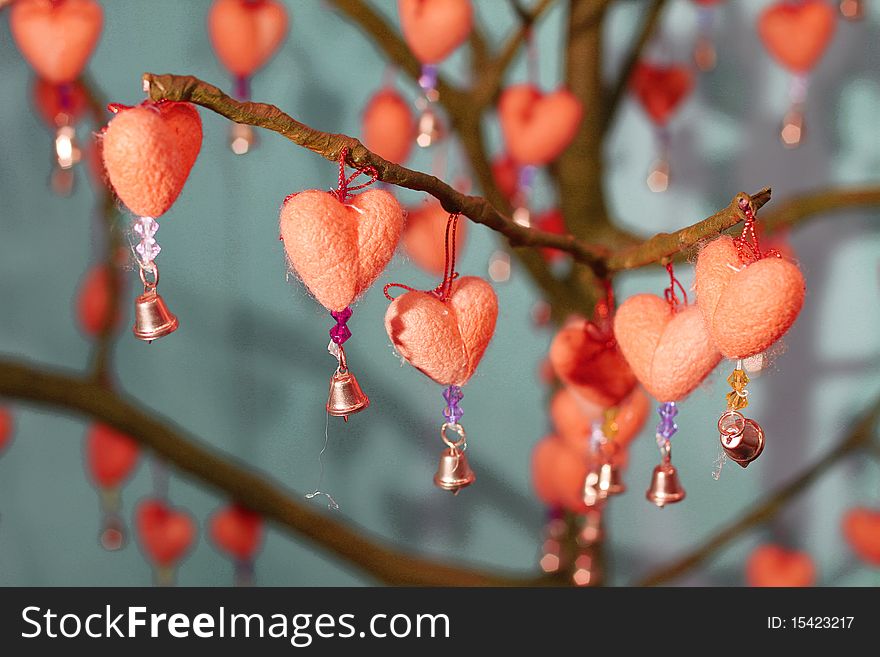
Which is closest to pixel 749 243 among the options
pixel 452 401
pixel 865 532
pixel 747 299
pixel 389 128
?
pixel 747 299

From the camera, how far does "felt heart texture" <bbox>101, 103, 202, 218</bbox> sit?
0.38m

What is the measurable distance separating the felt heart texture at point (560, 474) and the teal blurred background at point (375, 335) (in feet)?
0.80

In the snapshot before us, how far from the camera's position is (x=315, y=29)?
1.06 metres

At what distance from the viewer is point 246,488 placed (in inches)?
34.3

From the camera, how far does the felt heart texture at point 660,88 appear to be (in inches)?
35.5

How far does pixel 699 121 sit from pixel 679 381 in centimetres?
69

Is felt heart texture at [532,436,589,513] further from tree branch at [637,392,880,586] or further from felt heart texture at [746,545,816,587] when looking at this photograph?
felt heart texture at [746,545,816,587]

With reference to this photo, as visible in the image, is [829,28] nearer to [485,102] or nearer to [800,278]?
[485,102]

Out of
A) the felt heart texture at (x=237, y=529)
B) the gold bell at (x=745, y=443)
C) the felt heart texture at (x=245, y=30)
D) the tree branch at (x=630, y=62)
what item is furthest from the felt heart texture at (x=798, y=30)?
the felt heart texture at (x=237, y=529)

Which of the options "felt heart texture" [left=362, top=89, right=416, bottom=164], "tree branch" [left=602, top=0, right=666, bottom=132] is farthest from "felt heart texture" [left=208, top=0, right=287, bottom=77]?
"tree branch" [left=602, top=0, right=666, bottom=132]

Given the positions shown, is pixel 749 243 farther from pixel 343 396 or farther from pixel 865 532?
pixel 865 532

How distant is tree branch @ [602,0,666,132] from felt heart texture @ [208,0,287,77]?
0.81 ft

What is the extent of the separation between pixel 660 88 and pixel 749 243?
0.52 metres
